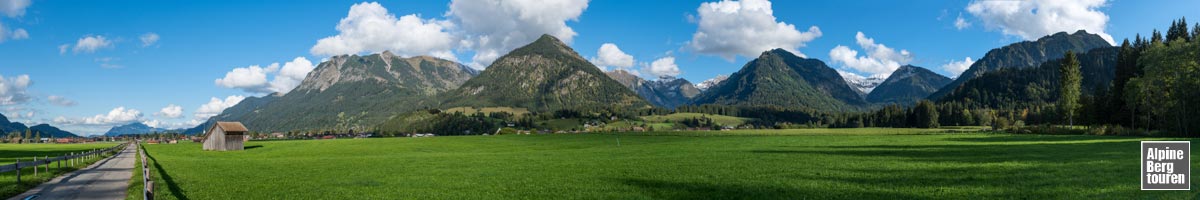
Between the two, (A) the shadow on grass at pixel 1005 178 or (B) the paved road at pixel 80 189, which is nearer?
(A) the shadow on grass at pixel 1005 178

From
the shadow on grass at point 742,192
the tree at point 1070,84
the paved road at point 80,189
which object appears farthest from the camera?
the tree at point 1070,84

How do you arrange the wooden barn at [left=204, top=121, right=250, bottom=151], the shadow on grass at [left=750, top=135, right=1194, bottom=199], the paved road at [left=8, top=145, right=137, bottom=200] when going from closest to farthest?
the shadow on grass at [left=750, top=135, right=1194, bottom=199]
the paved road at [left=8, top=145, right=137, bottom=200]
the wooden barn at [left=204, top=121, right=250, bottom=151]

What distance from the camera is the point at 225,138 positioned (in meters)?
93.6

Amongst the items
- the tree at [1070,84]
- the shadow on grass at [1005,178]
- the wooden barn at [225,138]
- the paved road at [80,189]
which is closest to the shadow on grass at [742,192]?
the shadow on grass at [1005,178]

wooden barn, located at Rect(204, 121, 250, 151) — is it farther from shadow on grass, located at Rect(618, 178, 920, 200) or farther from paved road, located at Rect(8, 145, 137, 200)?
shadow on grass, located at Rect(618, 178, 920, 200)

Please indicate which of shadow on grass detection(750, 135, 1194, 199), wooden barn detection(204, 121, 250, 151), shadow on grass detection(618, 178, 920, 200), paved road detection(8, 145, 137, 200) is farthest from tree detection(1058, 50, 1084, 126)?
wooden barn detection(204, 121, 250, 151)

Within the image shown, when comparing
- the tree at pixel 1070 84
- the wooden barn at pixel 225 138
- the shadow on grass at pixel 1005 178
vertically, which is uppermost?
the tree at pixel 1070 84

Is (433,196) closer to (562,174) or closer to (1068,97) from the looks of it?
(562,174)

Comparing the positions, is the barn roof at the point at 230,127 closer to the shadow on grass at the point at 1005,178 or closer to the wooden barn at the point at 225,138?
the wooden barn at the point at 225,138

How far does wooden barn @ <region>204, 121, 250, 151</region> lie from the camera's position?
3691 inches

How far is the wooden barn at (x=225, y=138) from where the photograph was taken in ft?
308

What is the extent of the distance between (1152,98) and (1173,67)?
7.55 m

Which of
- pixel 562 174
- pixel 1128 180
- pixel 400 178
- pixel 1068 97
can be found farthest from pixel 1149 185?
pixel 1068 97

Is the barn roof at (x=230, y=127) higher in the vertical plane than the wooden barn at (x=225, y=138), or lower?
higher
